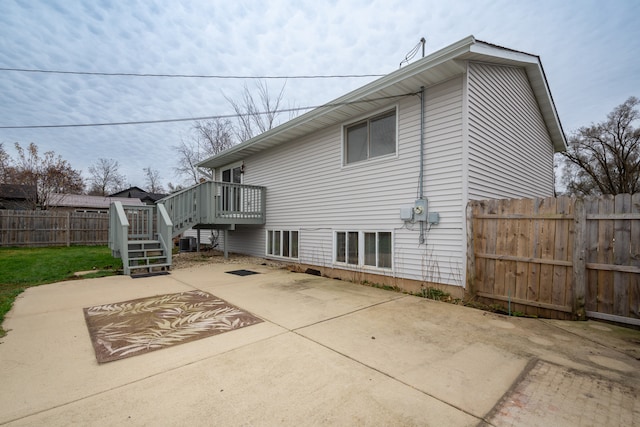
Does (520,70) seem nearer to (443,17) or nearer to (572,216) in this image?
(443,17)

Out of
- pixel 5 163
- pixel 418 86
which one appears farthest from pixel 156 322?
pixel 5 163

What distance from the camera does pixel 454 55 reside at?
4.41m

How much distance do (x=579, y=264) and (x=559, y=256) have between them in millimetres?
225

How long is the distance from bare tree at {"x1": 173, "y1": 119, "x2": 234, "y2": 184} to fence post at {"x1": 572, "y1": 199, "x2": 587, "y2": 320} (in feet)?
70.7

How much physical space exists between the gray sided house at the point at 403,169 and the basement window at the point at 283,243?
0.13 ft

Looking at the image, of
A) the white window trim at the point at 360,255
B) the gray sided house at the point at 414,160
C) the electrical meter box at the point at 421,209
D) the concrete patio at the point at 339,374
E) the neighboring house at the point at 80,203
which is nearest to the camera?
the concrete patio at the point at 339,374

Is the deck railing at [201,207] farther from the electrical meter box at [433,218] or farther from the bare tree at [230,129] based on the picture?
the bare tree at [230,129]

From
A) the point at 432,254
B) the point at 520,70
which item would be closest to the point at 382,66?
the point at 520,70

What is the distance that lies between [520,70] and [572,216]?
4.60 m

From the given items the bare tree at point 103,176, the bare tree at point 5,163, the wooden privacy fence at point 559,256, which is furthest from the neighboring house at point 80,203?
the wooden privacy fence at point 559,256

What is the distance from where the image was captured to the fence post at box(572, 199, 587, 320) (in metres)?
3.69

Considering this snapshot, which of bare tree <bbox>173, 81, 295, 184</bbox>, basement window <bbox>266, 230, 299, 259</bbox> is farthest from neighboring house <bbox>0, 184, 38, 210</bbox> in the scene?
basement window <bbox>266, 230, 299, 259</bbox>

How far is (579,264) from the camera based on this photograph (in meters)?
3.70

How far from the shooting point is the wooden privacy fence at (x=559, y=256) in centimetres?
348
